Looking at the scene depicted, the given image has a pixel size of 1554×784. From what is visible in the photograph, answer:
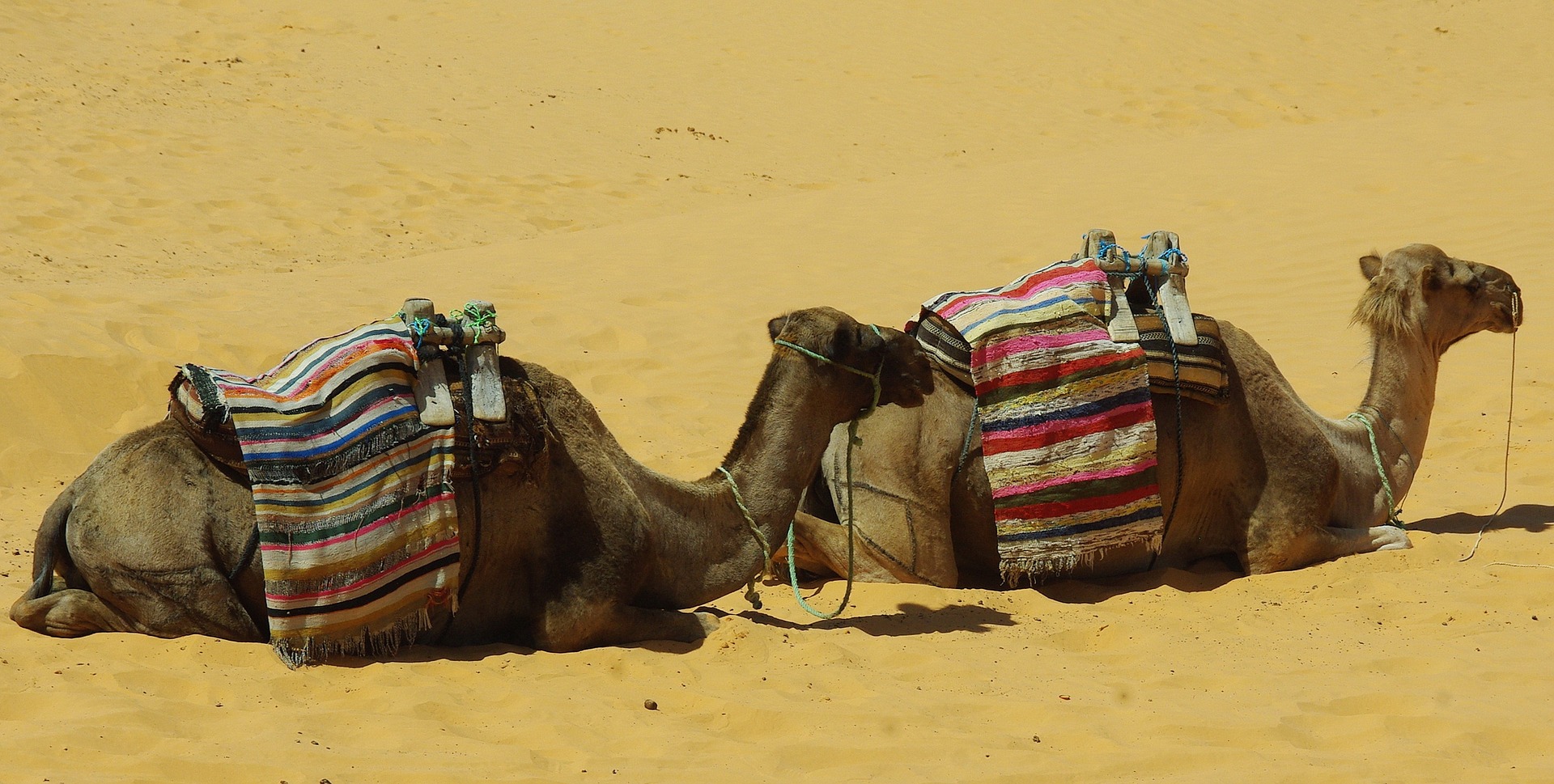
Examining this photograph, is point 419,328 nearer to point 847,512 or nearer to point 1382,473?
point 847,512

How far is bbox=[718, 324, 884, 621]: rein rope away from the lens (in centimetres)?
614

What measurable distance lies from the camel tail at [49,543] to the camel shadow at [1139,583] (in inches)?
155

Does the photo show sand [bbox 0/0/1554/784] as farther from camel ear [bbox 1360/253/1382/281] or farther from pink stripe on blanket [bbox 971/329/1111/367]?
camel ear [bbox 1360/253/1382/281]

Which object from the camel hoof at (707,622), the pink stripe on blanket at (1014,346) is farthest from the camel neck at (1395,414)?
the camel hoof at (707,622)

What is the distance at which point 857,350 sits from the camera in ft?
20.1

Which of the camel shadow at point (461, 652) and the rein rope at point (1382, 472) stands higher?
the rein rope at point (1382, 472)

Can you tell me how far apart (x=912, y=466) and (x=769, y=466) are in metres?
0.81

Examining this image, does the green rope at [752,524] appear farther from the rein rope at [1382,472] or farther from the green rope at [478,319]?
the rein rope at [1382,472]

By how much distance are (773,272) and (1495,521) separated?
26.6 ft

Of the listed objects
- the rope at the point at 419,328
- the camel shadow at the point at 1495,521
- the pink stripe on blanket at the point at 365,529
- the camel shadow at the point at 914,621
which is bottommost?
the camel shadow at the point at 914,621

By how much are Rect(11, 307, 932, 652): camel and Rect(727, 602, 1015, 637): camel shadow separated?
12.1 inches

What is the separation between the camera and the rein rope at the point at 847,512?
20.1ft

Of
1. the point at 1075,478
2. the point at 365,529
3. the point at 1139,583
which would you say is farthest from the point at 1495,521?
the point at 365,529

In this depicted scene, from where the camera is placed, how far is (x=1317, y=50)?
32.6 meters
